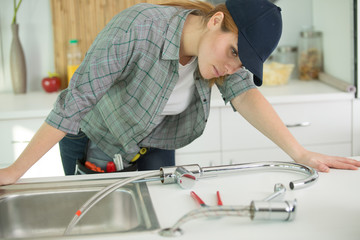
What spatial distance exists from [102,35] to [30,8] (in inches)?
65.4

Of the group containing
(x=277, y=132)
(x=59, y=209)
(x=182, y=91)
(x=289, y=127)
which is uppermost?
(x=182, y=91)

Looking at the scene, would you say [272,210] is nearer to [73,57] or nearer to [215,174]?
[215,174]

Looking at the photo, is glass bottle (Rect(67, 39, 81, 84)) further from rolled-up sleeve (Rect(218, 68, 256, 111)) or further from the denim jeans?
rolled-up sleeve (Rect(218, 68, 256, 111))

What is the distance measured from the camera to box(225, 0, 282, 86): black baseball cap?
1.22 m

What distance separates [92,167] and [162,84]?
1.22 feet

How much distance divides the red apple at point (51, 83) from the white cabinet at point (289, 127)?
0.79 meters

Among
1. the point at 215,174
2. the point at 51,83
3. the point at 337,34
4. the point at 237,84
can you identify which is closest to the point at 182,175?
the point at 215,174

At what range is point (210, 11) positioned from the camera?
1.41m

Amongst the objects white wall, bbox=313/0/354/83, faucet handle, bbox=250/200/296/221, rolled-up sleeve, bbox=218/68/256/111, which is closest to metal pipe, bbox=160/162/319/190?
faucet handle, bbox=250/200/296/221

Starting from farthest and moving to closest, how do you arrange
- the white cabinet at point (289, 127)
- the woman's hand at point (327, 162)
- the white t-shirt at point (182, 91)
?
the white cabinet at point (289, 127) → the white t-shirt at point (182, 91) → the woman's hand at point (327, 162)

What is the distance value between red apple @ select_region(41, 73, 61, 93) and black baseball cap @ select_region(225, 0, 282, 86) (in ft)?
5.54

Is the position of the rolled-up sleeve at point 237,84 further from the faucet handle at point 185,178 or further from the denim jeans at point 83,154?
the faucet handle at point 185,178

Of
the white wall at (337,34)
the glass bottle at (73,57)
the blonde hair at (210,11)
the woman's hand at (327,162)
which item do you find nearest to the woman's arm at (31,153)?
the blonde hair at (210,11)

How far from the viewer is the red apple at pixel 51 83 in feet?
8.96
